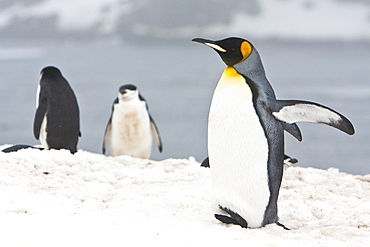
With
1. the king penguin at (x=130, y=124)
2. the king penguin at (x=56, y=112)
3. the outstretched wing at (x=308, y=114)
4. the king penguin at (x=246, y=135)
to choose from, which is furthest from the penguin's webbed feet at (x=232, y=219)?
the king penguin at (x=130, y=124)

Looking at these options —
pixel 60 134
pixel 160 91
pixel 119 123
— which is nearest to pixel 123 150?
pixel 119 123

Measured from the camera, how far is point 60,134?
6102 mm

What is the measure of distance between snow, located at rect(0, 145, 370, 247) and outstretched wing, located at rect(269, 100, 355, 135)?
60cm

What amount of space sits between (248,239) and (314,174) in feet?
8.33

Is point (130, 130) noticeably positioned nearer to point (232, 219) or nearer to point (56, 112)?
point (56, 112)

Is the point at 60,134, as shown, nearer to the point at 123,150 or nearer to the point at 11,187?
the point at 123,150

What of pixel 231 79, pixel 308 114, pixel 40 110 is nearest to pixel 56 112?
pixel 40 110

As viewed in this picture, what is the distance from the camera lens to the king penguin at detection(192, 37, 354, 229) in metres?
3.12

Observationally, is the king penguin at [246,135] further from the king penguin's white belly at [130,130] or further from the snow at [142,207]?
the king penguin's white belly at [130,130]

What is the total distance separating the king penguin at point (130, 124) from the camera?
7.56 metres

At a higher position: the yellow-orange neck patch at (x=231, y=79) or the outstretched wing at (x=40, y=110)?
the yellow-orange neck patch at (x=231, y=79)

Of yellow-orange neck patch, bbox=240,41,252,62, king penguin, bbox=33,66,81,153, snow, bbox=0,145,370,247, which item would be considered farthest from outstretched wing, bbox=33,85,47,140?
yellow-orange neck patch, bbox=240,41,252,62

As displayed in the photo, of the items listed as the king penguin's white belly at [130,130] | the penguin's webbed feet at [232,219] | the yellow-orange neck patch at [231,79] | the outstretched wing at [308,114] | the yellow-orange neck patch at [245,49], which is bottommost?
the penguin's webbed feet at [232,219]

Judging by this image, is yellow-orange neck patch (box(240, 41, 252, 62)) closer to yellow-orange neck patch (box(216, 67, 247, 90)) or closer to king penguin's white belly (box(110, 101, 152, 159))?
yellow-orange neck patch (box(216, 67, 247, 90))
